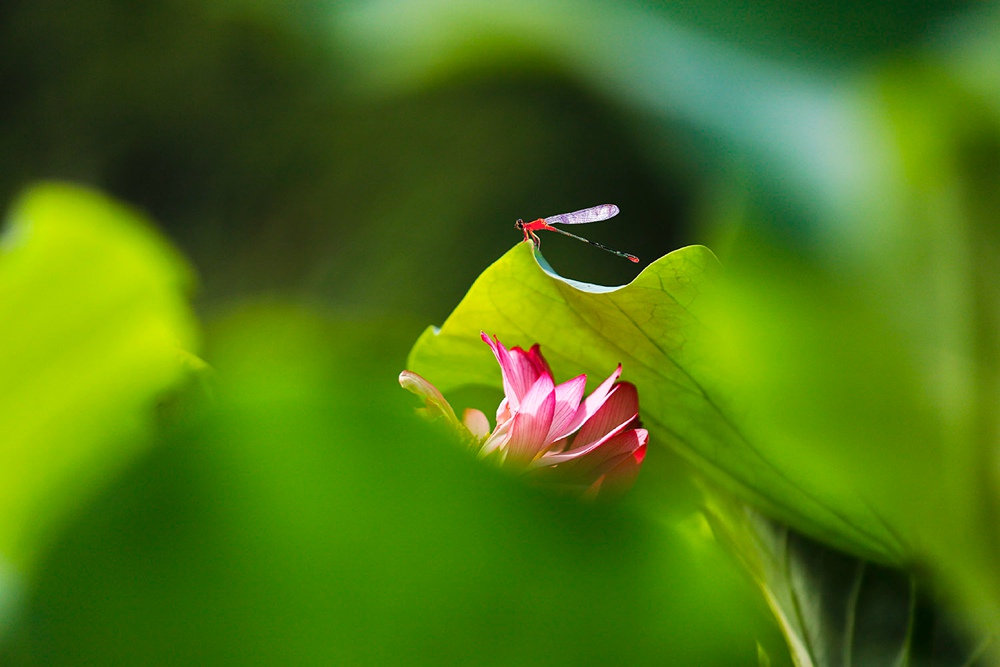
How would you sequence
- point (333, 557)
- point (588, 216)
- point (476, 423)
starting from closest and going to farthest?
point (333, 557), point (476, 423), point (588, 216)

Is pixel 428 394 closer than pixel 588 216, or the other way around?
pixel 428 394

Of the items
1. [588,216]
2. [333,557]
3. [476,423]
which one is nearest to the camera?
[333,557]

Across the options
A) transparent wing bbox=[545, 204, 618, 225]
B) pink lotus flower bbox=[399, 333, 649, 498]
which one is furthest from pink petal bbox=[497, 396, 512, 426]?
transparent wing bbox=[545, 204, 618, 225]

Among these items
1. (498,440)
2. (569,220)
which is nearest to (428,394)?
(498,440)

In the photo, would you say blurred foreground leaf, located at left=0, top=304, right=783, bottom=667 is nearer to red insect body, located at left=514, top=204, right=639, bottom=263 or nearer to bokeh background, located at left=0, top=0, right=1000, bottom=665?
bokeh background, located at left=0, top=0, right=1000, bottom=665

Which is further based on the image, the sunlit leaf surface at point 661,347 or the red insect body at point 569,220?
the red insect body at point 569,220

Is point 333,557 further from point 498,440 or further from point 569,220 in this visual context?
point 569,220

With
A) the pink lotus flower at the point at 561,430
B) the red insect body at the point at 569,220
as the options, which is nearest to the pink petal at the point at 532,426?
the pink lotus flower at the point at 561,430

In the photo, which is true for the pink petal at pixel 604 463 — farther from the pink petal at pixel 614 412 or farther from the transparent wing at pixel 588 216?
the transparent wing at pixel 588 216
